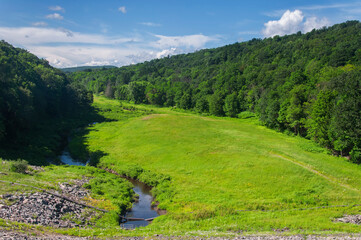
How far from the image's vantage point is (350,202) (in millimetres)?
32594

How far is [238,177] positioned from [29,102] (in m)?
63.1

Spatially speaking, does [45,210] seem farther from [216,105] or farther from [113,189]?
[216,105]

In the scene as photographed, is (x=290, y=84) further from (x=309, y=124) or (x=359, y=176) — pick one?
(x=359, y=176)

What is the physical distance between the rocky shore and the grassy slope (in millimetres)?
7577

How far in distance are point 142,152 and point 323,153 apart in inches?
1559

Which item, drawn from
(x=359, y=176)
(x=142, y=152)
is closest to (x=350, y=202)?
(x=359, y=176)

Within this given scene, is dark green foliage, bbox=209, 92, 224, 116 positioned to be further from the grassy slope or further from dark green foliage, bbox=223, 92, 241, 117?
the grassy slope

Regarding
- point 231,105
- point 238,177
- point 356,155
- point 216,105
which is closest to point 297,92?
point 356,155

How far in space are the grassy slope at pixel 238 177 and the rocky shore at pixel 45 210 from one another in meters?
7.58

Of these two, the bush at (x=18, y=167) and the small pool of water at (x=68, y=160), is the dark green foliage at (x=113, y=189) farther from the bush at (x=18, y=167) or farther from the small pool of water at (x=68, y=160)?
the small pool of water at (x=68, y=160)

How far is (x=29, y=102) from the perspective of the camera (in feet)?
238

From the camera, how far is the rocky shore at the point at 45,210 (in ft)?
78.8

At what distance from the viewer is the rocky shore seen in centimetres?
2403

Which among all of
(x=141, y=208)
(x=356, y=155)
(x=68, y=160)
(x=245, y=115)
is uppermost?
(x=245, y=115)
